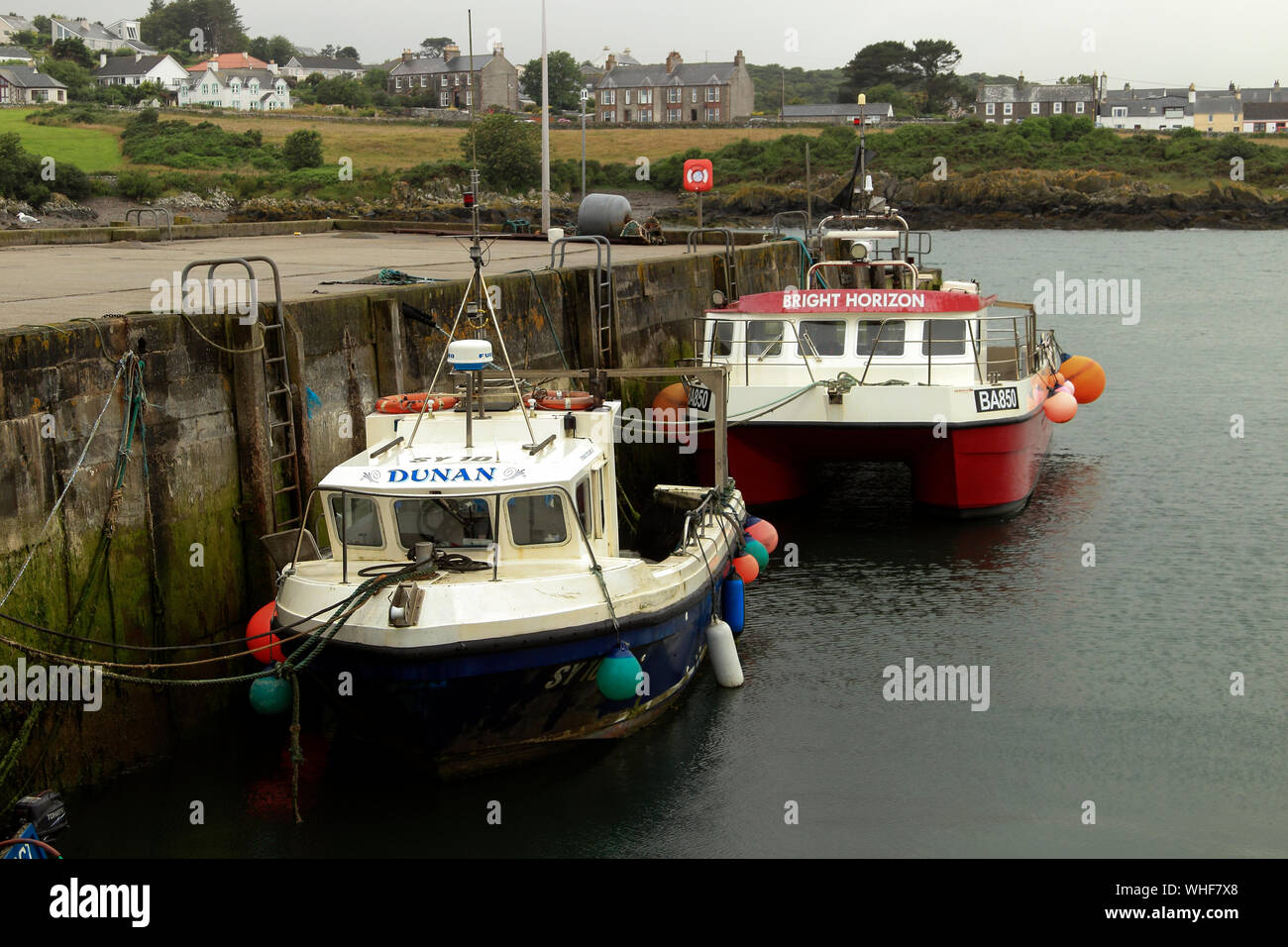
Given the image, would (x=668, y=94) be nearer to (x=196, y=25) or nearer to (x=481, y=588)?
(x=196, y=25)

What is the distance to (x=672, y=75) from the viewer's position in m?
129

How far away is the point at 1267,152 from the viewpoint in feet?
325

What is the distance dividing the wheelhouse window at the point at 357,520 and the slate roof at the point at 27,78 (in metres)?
108

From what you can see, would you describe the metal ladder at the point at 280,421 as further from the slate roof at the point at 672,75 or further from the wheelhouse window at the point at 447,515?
the slate roof at the point at 672,75

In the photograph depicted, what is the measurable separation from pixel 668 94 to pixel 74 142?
60.8 m

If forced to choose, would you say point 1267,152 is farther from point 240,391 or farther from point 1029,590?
point 240,391

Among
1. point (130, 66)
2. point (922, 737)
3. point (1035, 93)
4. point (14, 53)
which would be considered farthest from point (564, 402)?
point (14, 53)

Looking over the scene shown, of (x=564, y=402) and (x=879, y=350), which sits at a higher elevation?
(x=564, y=402)

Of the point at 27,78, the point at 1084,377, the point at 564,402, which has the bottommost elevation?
the point at 1084,377

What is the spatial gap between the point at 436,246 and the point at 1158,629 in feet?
58.6

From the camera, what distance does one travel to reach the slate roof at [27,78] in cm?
10550

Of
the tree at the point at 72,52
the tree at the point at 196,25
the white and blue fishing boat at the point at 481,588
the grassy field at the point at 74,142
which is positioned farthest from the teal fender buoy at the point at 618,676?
the tree at the point at 196,25

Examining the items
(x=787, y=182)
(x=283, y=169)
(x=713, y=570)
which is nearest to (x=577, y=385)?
(x=713, y=570)
